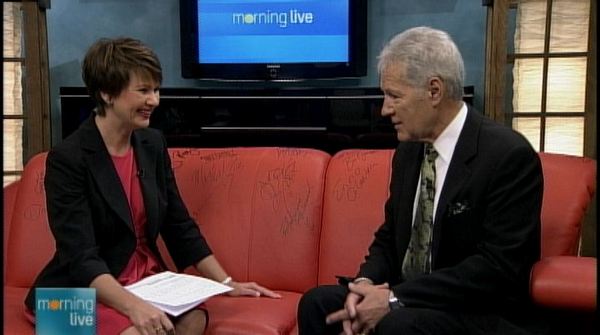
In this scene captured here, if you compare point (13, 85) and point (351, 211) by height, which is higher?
point (13, 85)

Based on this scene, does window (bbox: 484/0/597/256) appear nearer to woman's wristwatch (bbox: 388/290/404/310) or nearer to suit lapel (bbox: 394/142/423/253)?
suit lapel (bbox: 394/142/423/253)

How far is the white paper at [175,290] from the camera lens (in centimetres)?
160

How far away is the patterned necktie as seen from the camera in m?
1.59

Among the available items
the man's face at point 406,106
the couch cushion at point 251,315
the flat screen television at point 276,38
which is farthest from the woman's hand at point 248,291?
the flat screen television at point 276,38

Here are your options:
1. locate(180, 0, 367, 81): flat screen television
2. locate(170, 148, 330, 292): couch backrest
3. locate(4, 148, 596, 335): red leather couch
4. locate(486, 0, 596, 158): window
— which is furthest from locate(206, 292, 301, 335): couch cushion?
locate(180, 0, 367, 81): flat screen television

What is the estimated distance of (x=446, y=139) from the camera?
1598 mm

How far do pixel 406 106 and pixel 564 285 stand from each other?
0.49m

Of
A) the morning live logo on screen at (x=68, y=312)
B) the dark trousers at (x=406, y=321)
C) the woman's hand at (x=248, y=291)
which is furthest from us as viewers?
the woman's hand at (x=248, y=291)

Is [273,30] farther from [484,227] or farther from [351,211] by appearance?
[484,227]

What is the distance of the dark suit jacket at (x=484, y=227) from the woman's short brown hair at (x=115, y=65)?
30.1 inches

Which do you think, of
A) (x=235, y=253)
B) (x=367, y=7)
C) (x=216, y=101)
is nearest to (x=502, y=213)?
(x=235, y=253)

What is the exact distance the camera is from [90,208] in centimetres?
173

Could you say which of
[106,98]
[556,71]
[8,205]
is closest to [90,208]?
[106,98]

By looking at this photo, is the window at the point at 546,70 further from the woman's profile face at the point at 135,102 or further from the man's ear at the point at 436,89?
the woman's profile face at the point at 135,102
